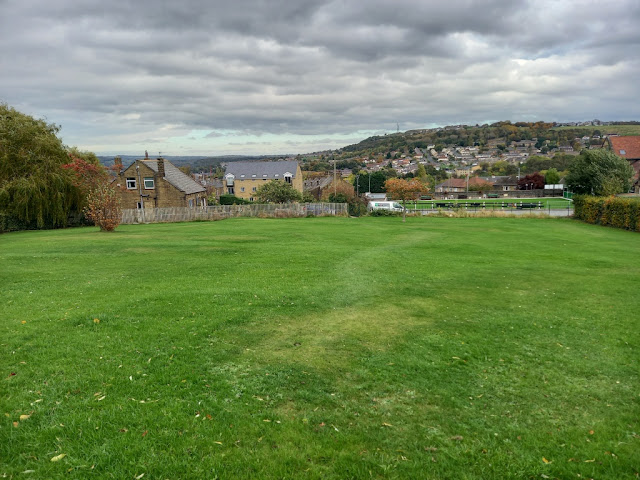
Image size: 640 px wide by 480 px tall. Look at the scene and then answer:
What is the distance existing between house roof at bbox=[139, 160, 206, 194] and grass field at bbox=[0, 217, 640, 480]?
43525mm

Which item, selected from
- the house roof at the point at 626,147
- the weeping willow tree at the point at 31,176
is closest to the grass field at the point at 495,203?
the house roof at the point at 626,147

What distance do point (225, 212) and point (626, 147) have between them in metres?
73.3

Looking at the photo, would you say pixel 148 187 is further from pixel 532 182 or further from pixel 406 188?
pixel 532 182

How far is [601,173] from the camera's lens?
51.5 metres

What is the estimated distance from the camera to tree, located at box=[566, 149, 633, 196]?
50000 millimetres

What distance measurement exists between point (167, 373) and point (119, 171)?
54620mm

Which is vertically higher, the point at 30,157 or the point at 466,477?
the point at 30,157

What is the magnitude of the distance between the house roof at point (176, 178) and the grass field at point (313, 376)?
1714 inches

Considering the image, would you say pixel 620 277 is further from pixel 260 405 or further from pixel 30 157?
pixel 30 157

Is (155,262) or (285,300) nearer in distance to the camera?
(285,300)

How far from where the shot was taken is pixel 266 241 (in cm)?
2480

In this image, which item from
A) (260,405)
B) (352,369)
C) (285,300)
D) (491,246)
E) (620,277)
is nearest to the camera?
(260,405)

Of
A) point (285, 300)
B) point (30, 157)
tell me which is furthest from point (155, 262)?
point (30, 157)

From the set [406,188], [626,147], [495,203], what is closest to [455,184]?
[495,203]
